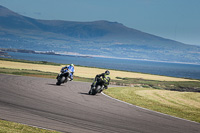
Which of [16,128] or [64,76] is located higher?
[64,76]

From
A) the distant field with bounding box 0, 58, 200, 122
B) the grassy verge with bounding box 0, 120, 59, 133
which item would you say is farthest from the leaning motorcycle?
the grassy verge with bounding box 0, 120, 59, 133

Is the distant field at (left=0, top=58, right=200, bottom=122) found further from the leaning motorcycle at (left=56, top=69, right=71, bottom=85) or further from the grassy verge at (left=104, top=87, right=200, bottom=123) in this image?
the leaning motorcycle at (left=56, top=69, right=71, bottom=85)

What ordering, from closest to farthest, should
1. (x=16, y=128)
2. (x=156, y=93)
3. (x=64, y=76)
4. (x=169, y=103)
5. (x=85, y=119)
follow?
(x=16, y=128)
(x=85, y=119)
(x=169, y=103)
(x=64, y=76)
(x=156, y=93)

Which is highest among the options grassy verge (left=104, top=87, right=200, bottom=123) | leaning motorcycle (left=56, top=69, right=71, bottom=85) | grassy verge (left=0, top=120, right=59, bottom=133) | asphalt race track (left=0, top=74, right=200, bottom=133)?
leaning motorcycle (left=56, top=69, right=71, bottom=85)

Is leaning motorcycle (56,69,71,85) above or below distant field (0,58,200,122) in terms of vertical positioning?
above

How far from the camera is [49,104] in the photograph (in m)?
15.7

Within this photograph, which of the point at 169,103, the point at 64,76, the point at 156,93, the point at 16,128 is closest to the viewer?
the point at 16,128

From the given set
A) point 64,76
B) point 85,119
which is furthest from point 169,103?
point 85,119

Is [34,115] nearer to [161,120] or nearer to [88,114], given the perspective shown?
[88,114]

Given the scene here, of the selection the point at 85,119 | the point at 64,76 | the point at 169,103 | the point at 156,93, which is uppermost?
the point at 64,76

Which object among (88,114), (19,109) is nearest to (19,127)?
(19,109)

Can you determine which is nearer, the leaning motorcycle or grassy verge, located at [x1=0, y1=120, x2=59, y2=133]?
grassy verge, located at [x1=0, y1=120, x2=59, y2=133]

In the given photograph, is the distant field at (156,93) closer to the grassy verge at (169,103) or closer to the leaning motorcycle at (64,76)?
the grassy verge at (169,103)

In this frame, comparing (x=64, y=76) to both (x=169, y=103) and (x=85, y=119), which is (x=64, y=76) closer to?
(x=169, y=103)
